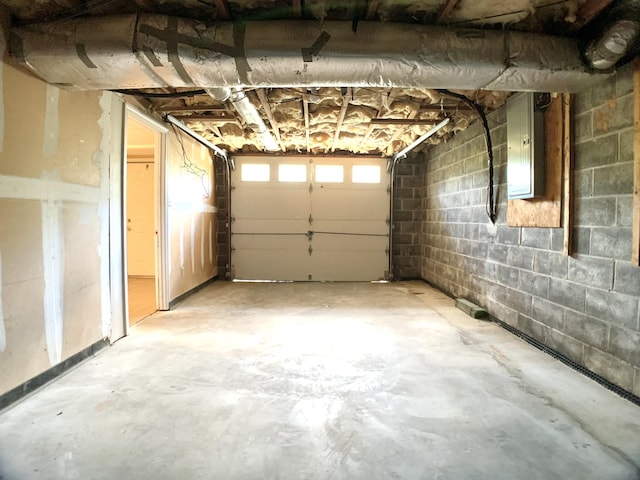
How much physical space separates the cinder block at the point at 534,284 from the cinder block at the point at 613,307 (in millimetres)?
451

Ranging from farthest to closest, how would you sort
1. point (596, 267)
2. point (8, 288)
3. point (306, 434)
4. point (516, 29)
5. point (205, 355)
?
point (205, 355) < point (596, 267) < point (516, 29) < point (8, 288) < point (306, 434)

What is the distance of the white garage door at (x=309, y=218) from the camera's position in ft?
20.4

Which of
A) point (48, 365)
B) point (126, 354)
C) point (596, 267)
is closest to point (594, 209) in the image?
point (596, 267)

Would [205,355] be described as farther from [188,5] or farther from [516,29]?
[516,29]

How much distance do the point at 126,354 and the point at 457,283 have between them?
3940 millimetres

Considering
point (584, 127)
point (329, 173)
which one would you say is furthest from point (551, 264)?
point (329, 173)

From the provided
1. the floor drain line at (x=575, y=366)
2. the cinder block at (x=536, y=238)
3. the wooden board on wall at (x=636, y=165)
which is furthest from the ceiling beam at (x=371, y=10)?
the floor drain line at (x=575, y=366)

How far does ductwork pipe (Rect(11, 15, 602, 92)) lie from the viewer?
195cm

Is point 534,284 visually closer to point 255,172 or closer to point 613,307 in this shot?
point 613,307

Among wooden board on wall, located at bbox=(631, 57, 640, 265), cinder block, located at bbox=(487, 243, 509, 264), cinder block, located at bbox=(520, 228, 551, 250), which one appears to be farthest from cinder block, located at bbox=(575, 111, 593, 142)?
cinder block, located at bbox=(487, 243, 509, 264)

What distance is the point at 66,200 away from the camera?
7.72 ft

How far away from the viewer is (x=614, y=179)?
2176 mm

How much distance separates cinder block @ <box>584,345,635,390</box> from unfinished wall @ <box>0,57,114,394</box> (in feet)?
12.0

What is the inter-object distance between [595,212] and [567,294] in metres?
0.66
